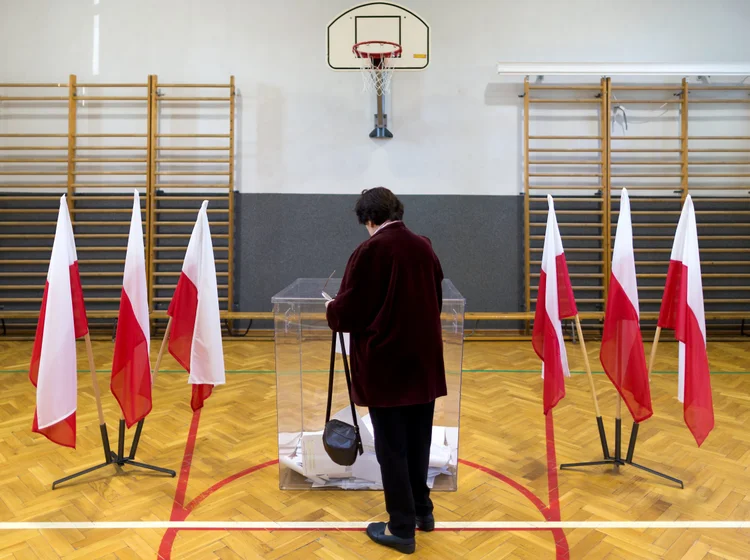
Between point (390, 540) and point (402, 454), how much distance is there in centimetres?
37

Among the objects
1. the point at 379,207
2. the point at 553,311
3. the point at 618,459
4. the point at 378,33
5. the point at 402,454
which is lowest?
the point at 618,459

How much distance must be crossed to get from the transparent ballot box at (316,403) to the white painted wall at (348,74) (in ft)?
12.0

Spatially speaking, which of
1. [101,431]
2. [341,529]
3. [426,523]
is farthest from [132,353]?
[426,523]

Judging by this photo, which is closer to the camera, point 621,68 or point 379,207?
point 379,207

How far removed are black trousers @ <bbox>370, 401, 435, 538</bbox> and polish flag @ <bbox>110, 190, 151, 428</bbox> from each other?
1288 millimetres

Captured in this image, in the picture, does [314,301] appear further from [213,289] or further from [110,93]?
[110,93]

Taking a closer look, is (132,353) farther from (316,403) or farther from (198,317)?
(316,403)

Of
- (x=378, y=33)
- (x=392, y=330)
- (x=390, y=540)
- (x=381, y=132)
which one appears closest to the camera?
(x=392, y=330)

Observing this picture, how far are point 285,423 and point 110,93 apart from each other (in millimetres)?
4884

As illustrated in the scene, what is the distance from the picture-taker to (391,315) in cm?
200

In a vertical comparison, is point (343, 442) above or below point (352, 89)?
below

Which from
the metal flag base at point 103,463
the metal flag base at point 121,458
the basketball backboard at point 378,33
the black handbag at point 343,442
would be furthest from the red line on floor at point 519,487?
the basketball backboard at point 378,33

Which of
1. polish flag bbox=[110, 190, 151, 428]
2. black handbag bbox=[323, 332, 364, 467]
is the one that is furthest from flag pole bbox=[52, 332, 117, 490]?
black handbag bbox=[323, 332, 364, 467]

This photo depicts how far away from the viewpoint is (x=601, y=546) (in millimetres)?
2211
